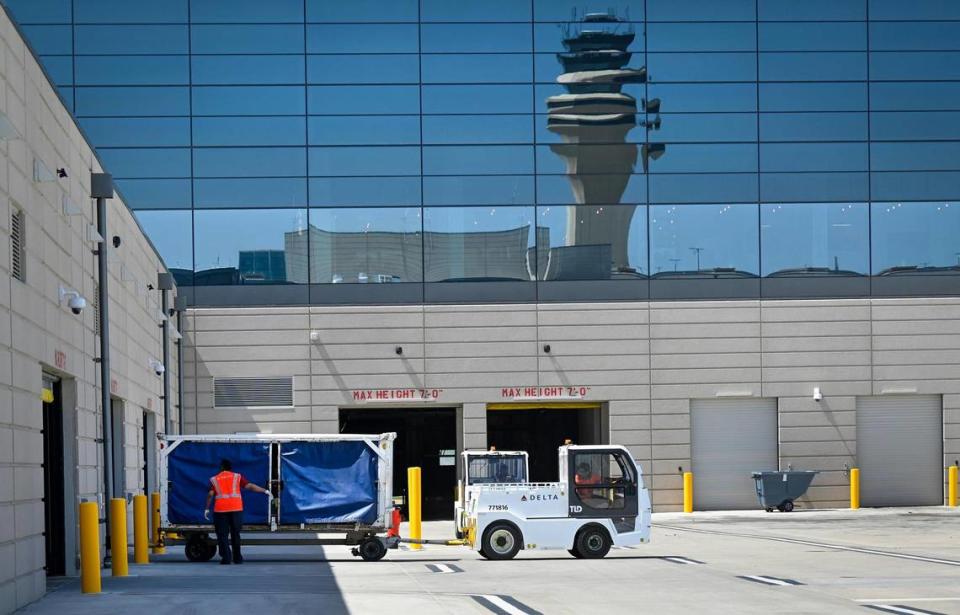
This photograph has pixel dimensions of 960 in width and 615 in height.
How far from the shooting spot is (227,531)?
23344 mm

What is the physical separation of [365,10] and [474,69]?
3.41m

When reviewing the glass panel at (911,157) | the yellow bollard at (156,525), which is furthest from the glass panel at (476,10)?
the yellow bollard at (156,525)

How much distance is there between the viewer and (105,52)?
131ft

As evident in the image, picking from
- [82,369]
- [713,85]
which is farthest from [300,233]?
[82,369]

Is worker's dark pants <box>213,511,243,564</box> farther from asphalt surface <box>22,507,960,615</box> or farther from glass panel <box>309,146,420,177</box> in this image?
glass panel <box>309,146,420,177</box>

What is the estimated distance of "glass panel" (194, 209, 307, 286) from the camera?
131 feet

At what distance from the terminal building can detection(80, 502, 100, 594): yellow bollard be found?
21.3 m

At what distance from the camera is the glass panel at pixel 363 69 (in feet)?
133

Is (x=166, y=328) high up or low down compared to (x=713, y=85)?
down

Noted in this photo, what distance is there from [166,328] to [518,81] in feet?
41.6

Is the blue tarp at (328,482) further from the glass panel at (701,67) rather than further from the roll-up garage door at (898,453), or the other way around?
the roll-up garage door at (898,453)

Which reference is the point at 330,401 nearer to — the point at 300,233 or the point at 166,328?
the point at 300,233

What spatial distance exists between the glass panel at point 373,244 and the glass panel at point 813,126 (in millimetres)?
10087

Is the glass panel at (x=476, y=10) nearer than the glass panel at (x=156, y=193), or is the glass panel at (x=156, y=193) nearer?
the glass panel at (x=156, y=193)
